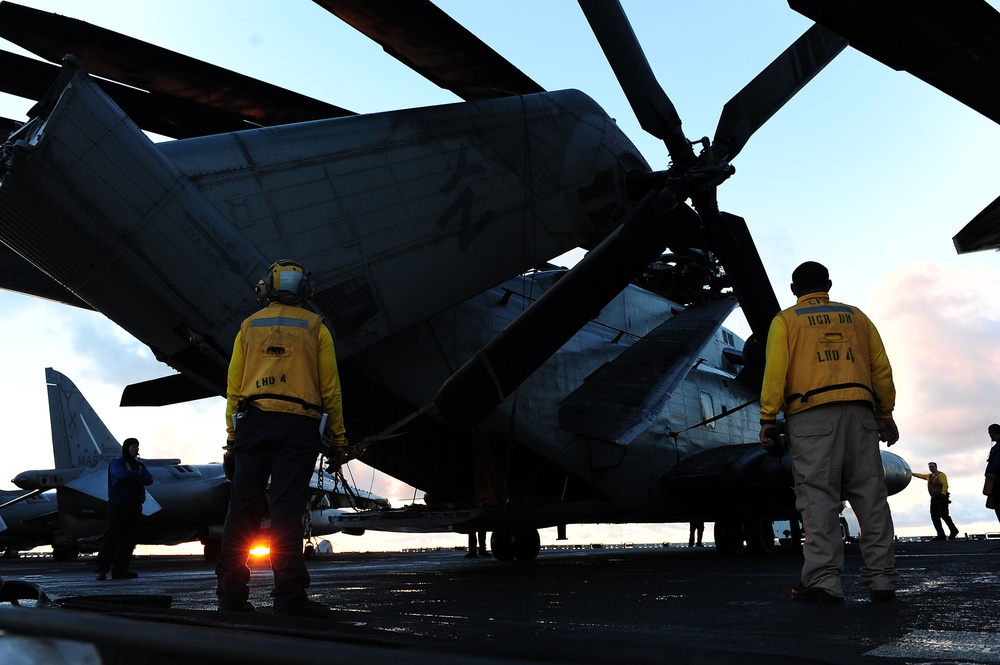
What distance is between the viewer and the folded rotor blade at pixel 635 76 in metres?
9.22

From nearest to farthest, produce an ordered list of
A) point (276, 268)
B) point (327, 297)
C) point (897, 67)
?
point (276, 268) → point (897, 67) → point (327, 297)

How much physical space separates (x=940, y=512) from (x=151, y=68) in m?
21.5

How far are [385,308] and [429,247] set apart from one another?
823 mm

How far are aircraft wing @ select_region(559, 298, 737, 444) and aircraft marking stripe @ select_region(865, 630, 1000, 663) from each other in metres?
5.91

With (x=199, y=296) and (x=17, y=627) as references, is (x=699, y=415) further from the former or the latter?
(x=17, y=627)

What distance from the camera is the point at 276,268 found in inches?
213

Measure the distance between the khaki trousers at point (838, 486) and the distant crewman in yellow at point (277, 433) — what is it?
2.96 m

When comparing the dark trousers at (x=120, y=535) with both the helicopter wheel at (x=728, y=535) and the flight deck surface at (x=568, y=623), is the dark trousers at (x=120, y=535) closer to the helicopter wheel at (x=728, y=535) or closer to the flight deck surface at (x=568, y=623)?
the flight deck surface at (x=568, y=623)

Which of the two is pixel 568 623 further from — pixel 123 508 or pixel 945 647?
pixel 123 508

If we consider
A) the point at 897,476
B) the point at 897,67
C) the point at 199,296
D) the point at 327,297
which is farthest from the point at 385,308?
the point at 897,476

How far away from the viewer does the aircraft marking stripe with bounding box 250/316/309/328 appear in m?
5.20

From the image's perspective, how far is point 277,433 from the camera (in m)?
5.04

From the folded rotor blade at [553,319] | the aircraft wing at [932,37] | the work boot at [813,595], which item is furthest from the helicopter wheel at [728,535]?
the work boot at [813,595]

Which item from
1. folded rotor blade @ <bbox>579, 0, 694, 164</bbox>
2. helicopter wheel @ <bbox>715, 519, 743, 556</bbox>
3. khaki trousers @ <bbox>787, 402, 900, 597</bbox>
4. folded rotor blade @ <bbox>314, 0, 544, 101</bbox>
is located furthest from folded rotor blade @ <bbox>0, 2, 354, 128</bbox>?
helicopter wheel @ <bbox>715, 519, 743, 556</bbox>
